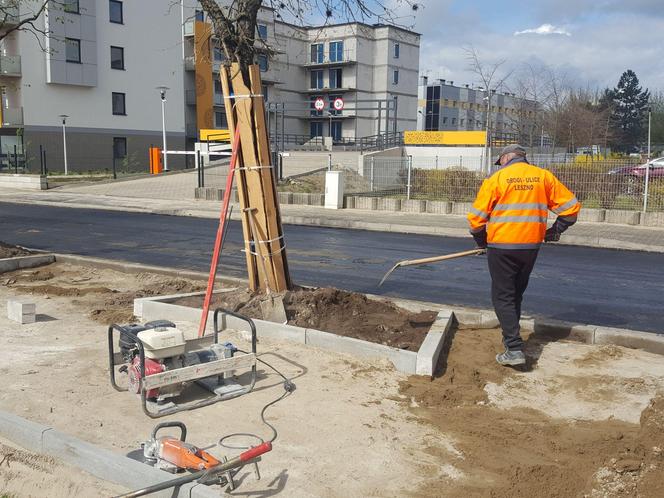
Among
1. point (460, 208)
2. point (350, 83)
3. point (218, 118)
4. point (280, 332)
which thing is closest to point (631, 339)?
point (280, 332)

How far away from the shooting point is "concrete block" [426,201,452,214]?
19.6 metres

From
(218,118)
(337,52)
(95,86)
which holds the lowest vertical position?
(218,118)

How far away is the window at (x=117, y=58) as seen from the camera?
45806 millimetres

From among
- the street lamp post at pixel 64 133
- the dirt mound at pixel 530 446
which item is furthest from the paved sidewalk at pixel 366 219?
the street lamp post at pixel 64 133

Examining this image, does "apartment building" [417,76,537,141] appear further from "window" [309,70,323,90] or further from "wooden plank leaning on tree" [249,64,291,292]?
"wooden plank leaning on tree" [249,64,291,292]

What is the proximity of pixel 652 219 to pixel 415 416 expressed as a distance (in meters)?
14.4

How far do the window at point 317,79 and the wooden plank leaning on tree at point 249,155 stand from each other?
217 ft

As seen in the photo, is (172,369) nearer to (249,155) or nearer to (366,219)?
(249,155)

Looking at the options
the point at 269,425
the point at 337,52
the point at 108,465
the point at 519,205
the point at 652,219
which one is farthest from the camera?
the point at 337,52

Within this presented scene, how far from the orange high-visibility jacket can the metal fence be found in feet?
42.5

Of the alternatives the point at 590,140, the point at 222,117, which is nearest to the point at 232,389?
the point at 590,140

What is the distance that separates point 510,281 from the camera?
5574 mm

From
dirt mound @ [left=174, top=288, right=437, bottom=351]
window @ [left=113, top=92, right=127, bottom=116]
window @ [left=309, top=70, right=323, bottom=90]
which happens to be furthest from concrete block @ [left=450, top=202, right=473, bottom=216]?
window @ [left=309, top=70, right=323, bottom=90]

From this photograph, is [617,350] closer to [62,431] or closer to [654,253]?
[62,431]
